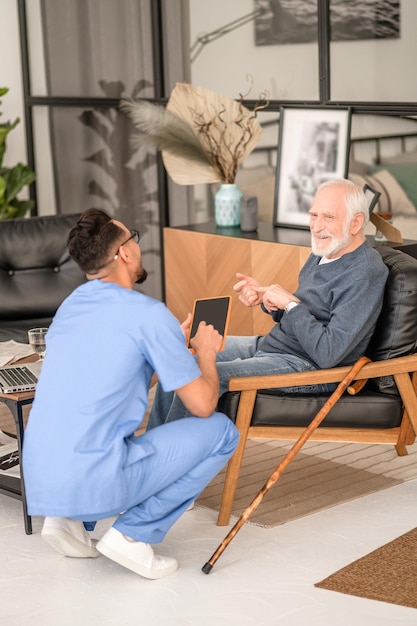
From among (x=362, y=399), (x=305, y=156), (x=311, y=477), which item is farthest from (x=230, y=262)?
(x=362, y=399)

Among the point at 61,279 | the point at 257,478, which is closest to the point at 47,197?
the point at 61,279

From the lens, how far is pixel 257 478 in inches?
156

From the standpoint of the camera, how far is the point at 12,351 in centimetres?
414

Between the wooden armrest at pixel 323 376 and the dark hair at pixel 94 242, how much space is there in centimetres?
69

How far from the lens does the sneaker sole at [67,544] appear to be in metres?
3.18

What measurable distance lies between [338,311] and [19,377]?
112 cm

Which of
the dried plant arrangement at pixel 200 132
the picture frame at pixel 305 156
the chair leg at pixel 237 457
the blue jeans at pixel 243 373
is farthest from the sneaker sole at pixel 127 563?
the dried plant arrangement at pixel 200 132

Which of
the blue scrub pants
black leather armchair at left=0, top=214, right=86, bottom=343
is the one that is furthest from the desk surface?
the blue scrub pants

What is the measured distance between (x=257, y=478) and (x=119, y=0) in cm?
376

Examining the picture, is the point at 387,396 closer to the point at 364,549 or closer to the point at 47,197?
the point at 364,549

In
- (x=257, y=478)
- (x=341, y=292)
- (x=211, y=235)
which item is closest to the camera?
(x=341, y=292)

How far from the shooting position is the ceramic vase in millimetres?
5699

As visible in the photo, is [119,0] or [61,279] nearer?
[61,279]

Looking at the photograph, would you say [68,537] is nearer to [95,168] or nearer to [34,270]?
[34,270]
